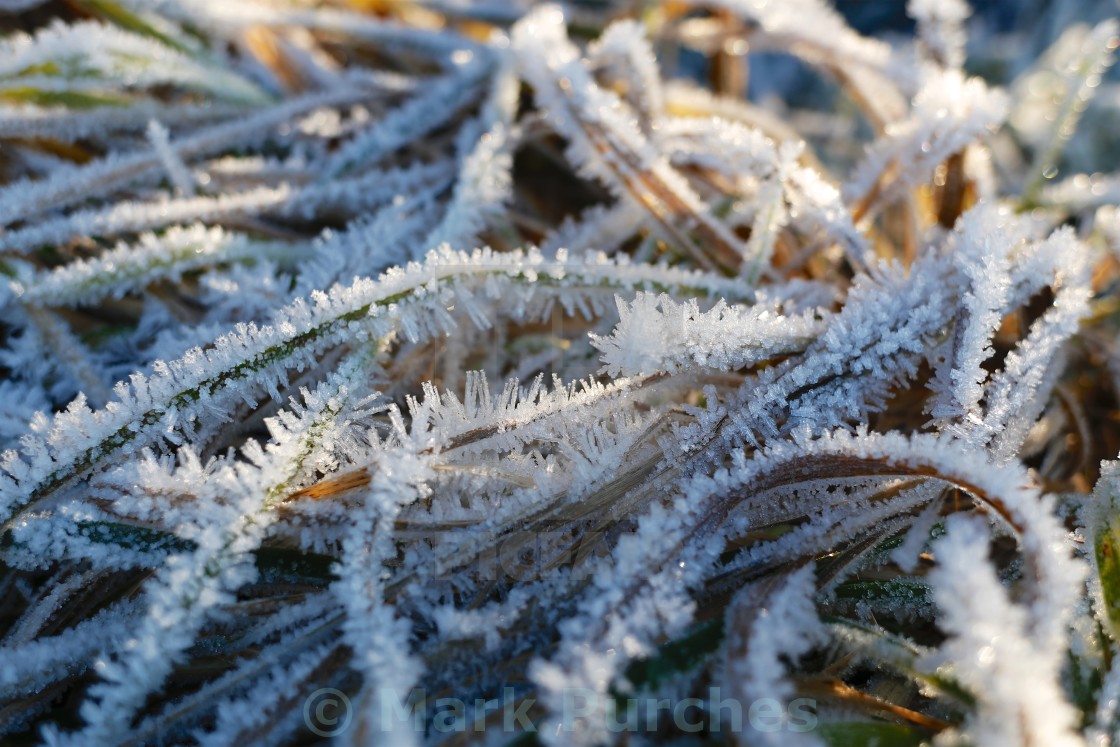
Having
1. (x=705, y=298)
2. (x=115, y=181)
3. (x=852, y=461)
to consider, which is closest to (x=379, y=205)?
(x=115, y=181)

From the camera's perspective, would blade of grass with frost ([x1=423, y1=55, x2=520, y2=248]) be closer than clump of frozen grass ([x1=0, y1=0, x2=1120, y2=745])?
No

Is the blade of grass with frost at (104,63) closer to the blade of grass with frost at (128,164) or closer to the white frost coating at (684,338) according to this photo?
the blade of grass with frost at (128,164)

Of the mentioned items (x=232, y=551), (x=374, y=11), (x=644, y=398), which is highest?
(x=374, y=11)

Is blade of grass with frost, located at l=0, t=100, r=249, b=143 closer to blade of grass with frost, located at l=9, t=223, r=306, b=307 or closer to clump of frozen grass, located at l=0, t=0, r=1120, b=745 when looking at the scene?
clump of frozen grass, located at l=0, t=0, r=1120, b=745

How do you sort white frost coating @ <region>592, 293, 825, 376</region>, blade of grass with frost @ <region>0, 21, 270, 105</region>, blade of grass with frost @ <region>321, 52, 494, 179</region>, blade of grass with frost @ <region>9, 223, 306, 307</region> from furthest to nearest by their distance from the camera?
blade of grass with frost @ <region>321, 52, 494, 179</region>, blade of grass with frost @ <region>0, 21, 270, 105</region>, blade of grass with frost @ <region>9, 223, 306, 307</region>, white frost coating @ <region>592, 293, 825, 376</region>

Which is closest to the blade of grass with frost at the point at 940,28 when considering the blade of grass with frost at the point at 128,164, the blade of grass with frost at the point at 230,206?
the blade of grass with frost at the point at 230,206

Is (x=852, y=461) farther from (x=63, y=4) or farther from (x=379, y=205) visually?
(x=63, y=4)

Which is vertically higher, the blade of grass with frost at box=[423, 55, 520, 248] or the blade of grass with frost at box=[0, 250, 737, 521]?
the blade of grass with frost at box=[423, 55, 520, 248]

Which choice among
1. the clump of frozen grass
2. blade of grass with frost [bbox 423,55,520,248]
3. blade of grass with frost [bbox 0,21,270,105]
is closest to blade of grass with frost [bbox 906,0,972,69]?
the clump of frozen grass
